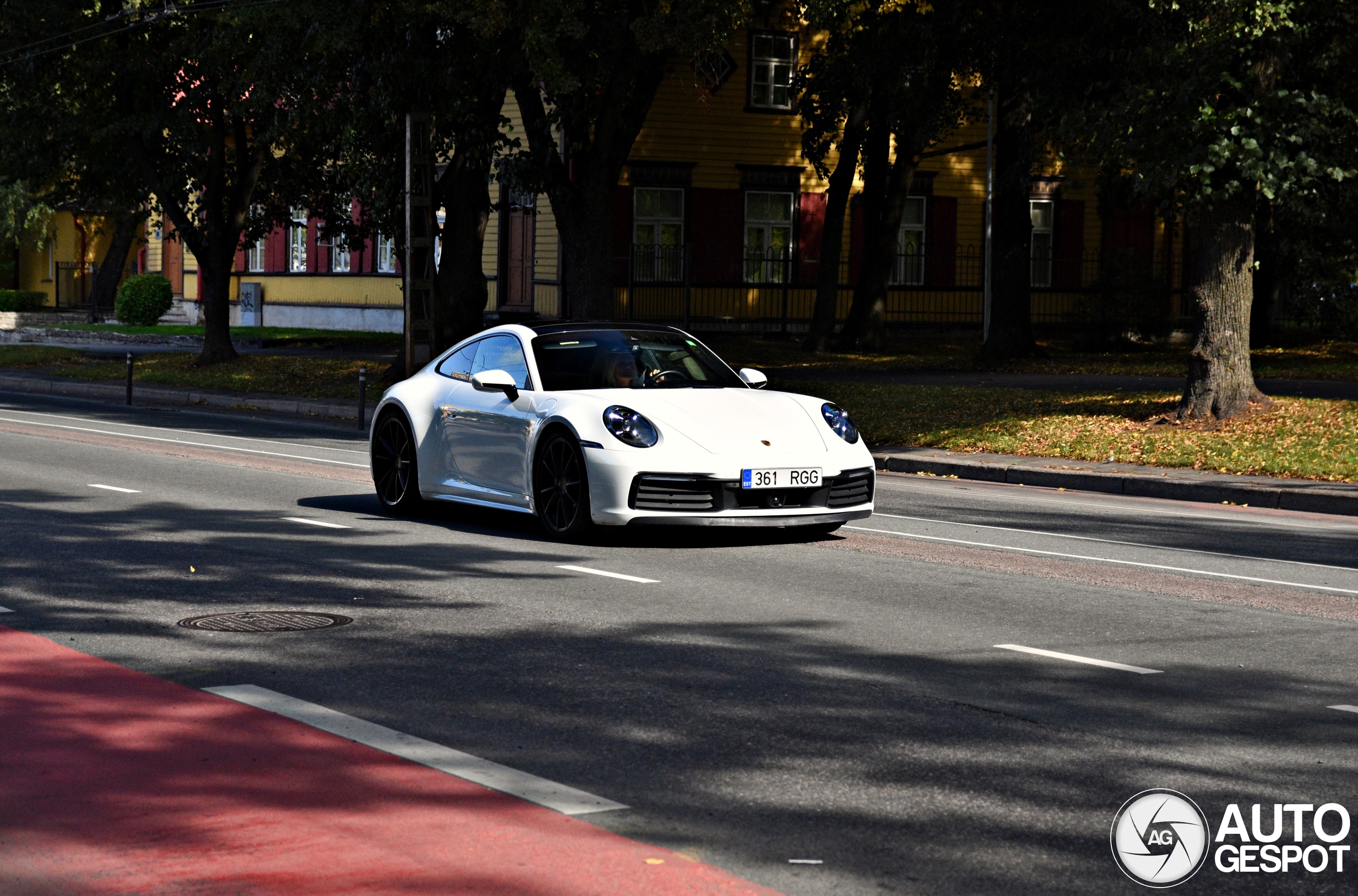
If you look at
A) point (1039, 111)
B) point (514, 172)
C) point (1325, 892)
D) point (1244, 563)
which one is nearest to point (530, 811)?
point (1325, 892)

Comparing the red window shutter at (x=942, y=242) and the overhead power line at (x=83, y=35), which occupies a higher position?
the overhead power line at (x=83, y=35)

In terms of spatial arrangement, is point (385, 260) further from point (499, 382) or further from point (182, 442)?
point (499, 382)

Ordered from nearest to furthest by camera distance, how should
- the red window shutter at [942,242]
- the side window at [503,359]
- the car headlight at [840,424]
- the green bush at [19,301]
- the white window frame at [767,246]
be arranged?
the car headlight at [840,424] → the side window at [503,359] → the white window frame at [767,246] → the red window shutter at [942,242] → the green bush at [19,301]

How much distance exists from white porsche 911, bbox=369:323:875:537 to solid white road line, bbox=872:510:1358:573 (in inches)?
58.8

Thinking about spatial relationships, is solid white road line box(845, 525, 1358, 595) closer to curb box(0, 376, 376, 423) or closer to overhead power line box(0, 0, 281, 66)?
curb box(0, 376, 376, 423)

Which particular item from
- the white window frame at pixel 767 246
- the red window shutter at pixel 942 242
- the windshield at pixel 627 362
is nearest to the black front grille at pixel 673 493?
the windshield at pixel 627 362

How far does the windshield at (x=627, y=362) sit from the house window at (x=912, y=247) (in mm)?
33188

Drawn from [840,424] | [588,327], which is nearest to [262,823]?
[840,424]

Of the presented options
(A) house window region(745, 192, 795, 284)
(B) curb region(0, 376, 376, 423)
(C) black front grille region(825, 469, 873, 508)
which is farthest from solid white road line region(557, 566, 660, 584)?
(A) house window region(745, 192, 795, 284)

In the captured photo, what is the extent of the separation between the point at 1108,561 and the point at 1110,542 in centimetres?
125

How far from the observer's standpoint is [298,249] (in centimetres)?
5209

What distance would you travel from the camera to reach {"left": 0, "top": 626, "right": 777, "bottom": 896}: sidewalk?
4449mm

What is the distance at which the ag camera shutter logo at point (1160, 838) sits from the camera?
15.3ft

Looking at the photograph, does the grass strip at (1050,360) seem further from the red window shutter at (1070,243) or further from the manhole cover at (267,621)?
the manhole cover at (267,621)
